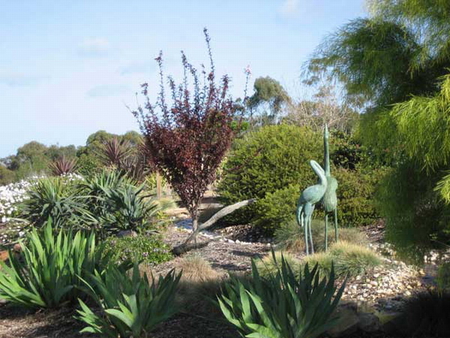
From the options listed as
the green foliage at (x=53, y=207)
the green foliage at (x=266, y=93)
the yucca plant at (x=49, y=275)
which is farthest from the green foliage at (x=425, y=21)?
the green foliage at (x=266, y=93)

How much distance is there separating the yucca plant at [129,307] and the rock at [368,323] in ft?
5.76

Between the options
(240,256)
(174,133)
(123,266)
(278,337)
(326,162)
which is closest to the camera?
(278,337)

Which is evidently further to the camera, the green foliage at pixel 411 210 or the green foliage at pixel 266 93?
the green foliage at pixel 266 93

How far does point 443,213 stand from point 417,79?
4.34 feet

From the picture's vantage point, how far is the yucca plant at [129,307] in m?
4.72

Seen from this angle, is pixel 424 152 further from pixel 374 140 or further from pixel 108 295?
pixel 108 295

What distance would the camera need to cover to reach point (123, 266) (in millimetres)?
5836

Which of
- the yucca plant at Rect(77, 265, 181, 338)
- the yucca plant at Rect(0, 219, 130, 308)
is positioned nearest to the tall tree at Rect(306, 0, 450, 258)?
the yucca plant at Rect(77, 265, 181, 338)

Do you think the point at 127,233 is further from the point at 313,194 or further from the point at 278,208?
the point at 313,194

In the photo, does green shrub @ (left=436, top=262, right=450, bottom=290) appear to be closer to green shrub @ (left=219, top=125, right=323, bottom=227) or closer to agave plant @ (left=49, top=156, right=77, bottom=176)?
green shrub @ (left=219, top=125, right=323, bottom=227)

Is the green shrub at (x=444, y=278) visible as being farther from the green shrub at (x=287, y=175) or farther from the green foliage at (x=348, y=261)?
the green shrub at (x=287, y=175)

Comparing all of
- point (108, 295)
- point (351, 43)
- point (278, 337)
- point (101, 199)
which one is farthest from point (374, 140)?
point (101, 199)

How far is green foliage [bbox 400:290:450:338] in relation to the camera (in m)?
4.84

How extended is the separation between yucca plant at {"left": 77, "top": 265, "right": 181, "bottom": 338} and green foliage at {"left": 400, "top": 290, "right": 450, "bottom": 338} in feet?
7.07
